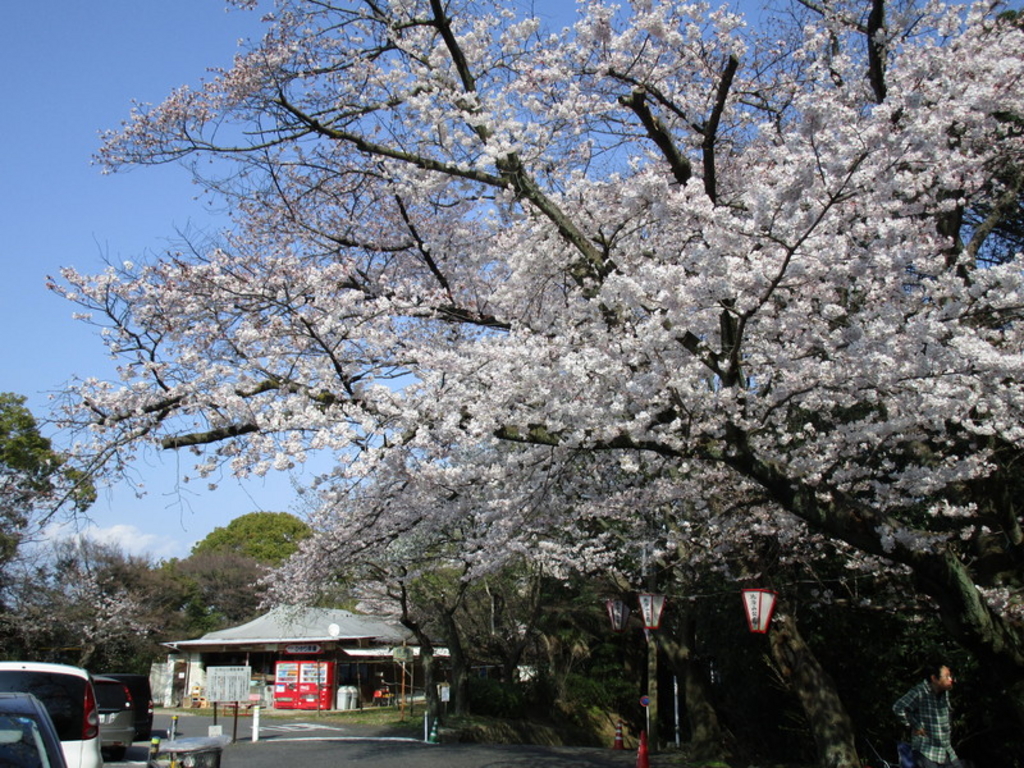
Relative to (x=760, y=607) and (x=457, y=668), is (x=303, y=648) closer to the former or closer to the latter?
(x=457, y=668)

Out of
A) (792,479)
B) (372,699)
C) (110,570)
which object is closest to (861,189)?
(792,479)

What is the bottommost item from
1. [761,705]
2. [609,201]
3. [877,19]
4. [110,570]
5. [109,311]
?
[761,705]

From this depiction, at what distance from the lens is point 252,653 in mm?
29016

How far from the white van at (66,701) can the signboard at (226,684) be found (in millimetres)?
8554

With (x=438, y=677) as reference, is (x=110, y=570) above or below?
above

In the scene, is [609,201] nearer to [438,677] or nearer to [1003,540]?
[1003,540]

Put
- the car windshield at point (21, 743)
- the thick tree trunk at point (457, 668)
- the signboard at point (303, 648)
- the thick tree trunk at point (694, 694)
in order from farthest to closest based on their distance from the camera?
the signboard at point (303, 648) < the thick tree trunk at point (457, 668) < the thick tree trunk at point (694, 694) < the car windshield at point (21, 743)

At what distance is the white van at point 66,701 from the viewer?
17.8 feet

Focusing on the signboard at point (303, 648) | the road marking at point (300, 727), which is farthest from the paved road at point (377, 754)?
the signboard at point (303, 648)

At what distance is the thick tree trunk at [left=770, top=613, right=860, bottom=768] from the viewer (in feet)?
32.1

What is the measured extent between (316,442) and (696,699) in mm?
9643

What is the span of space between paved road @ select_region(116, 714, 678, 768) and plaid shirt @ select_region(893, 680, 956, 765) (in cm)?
628

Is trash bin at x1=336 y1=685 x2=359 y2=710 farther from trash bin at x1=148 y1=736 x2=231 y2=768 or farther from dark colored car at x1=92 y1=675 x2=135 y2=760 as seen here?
trash bin at x1=148 y1=736 x2=231 y2=768

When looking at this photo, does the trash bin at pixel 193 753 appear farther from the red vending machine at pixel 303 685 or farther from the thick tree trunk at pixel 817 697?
the red vending machine at pixel 303 685
